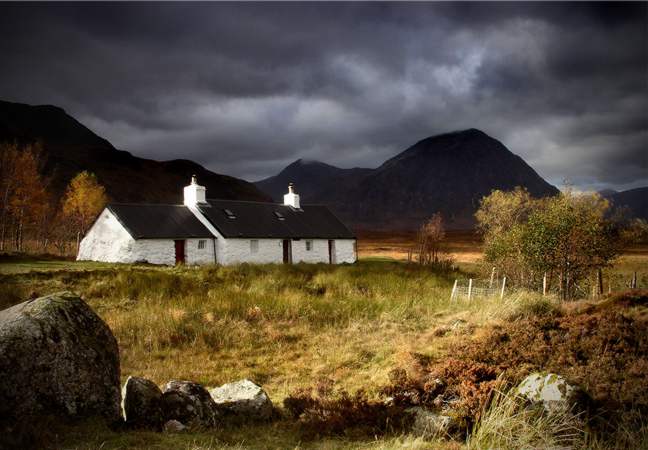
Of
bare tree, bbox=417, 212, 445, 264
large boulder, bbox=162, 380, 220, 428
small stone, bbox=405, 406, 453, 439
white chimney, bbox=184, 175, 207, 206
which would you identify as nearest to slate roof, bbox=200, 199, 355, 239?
white chimney, bbox=184, 175, 207, 206

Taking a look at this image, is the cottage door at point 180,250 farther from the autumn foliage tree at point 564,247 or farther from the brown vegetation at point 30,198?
the autumn foliage tree at point 564,247

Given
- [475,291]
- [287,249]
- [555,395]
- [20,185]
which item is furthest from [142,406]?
[20,185]

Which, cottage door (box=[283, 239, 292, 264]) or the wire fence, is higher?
cottage door (box=[283, 239, 292, 264])

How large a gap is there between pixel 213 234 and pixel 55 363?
35.2 metres

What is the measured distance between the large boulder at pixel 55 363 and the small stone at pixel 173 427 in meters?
0.78

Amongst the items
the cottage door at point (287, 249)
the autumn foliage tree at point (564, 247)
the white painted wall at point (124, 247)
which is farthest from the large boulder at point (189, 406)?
the cottage door at point (287, 249)

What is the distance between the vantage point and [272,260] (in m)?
44.0

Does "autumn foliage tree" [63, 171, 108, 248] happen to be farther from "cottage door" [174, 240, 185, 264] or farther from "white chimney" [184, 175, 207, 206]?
"cottage door" [174, 240, 185, 264]

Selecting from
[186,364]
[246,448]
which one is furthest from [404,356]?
[246,448]

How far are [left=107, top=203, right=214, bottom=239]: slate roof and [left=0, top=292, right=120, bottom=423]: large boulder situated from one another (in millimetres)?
30636

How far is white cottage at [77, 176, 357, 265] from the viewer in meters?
37.2

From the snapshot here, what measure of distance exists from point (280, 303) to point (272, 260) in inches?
1051

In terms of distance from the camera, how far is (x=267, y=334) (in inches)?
588

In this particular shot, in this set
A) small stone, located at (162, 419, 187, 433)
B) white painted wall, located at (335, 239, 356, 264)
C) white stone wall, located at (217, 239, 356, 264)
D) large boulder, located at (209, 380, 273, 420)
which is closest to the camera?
small stone, located at (162, 419, 187, 433)
